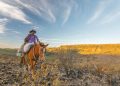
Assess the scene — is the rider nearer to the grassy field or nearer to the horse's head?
the horse's head

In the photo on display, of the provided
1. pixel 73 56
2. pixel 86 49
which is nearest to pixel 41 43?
pixel 73 56

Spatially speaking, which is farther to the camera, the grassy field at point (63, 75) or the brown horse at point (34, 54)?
the brown horse at point (34, 54)

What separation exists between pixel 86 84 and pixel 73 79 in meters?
1.24

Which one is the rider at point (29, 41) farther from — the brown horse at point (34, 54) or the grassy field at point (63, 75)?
the grassy field at point (63, 75)

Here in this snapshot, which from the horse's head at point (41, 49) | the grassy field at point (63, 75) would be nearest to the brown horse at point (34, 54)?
the horse's head at point (41, 49)

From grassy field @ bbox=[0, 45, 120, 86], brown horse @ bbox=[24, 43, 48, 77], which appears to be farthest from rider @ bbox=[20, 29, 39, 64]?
Answer: grassy field @ bbox=[0, 45, 120, 86]

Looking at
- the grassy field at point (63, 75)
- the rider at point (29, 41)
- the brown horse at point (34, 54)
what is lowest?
the grassy field at point (63, 75)

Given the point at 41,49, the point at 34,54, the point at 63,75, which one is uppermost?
the point at 41,49

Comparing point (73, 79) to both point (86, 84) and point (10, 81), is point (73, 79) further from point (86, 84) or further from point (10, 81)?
point (10, 81)

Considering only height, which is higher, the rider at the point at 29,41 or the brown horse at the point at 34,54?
the rider at the point at 29,41

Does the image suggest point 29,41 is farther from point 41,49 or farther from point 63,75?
point 63,75

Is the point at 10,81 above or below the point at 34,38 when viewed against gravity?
below

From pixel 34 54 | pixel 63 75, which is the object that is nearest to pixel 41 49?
pixel 34 54

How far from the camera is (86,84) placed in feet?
48.4
